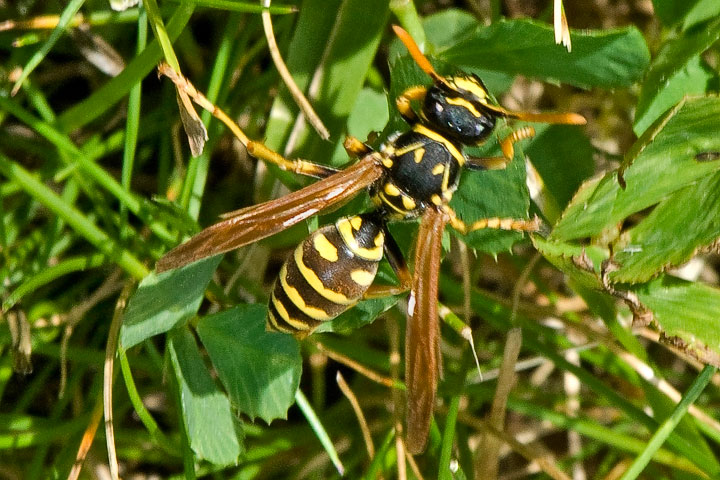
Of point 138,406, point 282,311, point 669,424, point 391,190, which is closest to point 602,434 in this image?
point 669,424

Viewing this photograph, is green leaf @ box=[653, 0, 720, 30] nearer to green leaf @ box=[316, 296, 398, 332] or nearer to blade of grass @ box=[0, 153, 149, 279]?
green leaf @ box=[316, 296, 398, 332]

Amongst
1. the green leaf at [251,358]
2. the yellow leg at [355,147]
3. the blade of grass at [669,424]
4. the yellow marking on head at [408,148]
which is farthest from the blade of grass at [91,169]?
the blade of grass at [669,424]

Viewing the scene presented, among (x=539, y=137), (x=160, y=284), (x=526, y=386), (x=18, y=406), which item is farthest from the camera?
(x=526, y=386)

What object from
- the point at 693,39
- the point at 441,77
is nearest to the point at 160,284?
the point at 441,77

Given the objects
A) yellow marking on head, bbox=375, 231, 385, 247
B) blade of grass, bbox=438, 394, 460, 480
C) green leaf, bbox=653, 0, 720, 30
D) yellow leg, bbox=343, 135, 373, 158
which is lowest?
blade of grass, bbox=438, 394, 460, 480

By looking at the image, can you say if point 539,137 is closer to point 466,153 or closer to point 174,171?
point 466,153

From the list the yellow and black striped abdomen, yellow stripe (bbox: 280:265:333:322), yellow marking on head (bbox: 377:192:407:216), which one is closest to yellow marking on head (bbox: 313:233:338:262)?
the yellow and black striped abdomen
